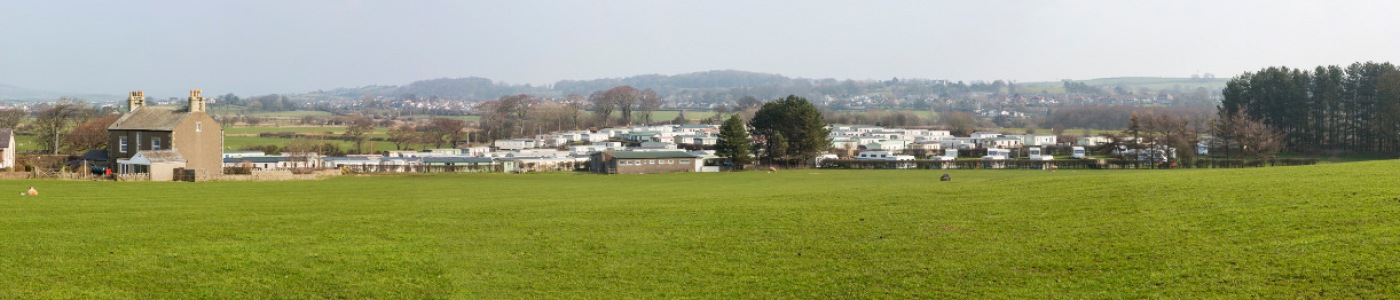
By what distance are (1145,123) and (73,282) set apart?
7318cm

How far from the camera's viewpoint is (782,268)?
17.1 m

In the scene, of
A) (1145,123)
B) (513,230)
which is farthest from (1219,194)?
(1145,123)

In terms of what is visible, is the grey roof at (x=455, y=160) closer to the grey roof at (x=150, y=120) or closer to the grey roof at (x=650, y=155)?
the grey roof at (x=650, y=155)

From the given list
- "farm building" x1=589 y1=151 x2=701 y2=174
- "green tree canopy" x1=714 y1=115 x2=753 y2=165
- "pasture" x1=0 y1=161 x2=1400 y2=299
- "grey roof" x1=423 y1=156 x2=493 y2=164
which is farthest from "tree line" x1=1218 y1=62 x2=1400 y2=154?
"pasture" x1=0 y1=161 x2=1400 y2=299

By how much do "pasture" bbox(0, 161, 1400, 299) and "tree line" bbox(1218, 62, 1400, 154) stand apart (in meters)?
64.6

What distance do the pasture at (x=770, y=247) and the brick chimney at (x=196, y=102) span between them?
28.3 m

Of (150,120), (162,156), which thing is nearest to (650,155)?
(150,120)

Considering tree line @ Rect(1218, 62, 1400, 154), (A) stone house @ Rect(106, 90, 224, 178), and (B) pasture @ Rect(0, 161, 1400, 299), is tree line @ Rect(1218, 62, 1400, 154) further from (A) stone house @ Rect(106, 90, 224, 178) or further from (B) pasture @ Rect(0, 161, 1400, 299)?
(A) stone house @ Rect(106, 90, 224, 178)

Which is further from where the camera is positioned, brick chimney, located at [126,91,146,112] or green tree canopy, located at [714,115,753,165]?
green tree canopy, located at [714,115,753,165]

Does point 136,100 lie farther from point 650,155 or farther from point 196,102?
point 650,155

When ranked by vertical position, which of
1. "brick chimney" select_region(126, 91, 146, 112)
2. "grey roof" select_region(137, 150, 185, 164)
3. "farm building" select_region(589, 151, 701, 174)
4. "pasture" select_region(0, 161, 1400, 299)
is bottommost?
"pasture" select_region(0, 161, 1400, 299)

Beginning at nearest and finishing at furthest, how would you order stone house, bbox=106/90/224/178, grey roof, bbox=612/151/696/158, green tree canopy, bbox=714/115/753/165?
1. stone house, bbox=106/90/224/178
2. grey roof, bbox=612/151/696/158
3. green tree canopy, bbox=714/115/753/165

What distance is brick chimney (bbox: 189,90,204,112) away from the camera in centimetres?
5434

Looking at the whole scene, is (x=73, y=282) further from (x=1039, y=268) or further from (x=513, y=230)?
(x=1039, y=268)
